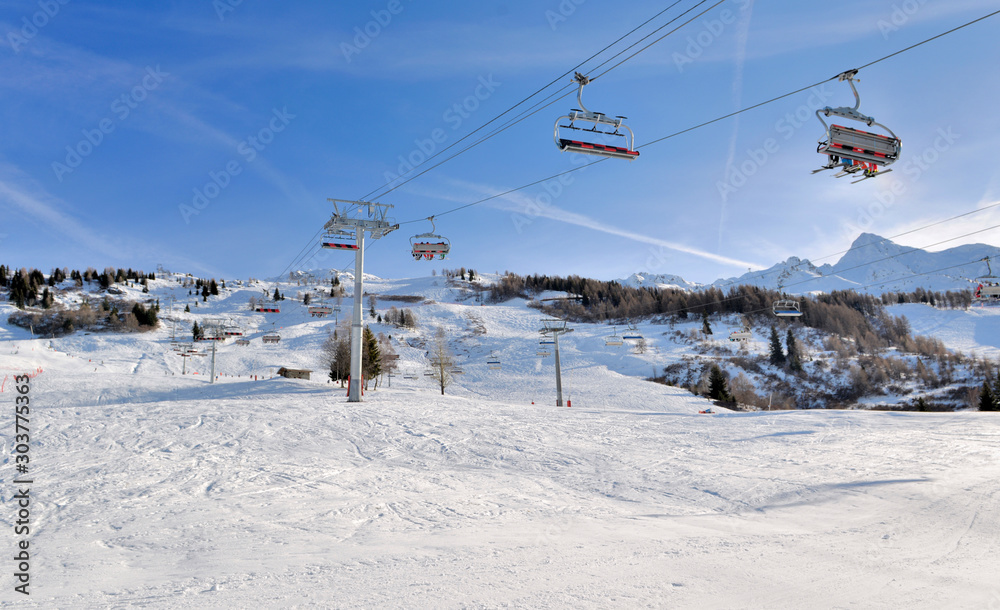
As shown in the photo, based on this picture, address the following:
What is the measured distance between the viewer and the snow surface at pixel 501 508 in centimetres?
529

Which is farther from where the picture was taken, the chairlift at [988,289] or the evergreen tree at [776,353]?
the evergreen tree at [776,353]

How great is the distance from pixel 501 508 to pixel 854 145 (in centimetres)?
852

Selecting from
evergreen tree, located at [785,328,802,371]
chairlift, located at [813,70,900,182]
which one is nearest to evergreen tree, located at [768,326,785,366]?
evergreen tree, located at [785,328,802,371]

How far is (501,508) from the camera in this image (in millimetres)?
8625

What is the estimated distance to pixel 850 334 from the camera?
13412cm

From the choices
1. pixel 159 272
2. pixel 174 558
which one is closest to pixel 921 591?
pixel 174 558

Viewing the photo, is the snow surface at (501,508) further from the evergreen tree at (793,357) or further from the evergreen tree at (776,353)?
the evergreen tree at (776,353)

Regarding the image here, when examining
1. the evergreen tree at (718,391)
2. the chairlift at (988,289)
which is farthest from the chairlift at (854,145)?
the evergreen tree at (718,391)

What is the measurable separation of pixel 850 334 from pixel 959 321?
209 feet

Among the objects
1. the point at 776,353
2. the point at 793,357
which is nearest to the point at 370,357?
the point at 776,353

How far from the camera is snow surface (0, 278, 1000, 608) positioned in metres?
5.29

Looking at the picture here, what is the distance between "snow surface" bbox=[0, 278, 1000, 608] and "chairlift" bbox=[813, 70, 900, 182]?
231 inches

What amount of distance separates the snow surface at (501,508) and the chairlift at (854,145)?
5863 mm

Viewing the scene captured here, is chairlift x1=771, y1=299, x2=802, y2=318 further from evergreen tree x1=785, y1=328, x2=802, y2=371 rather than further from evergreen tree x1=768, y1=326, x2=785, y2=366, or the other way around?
evergreen tree x1=768, y1=326, x2=785, y2=366
